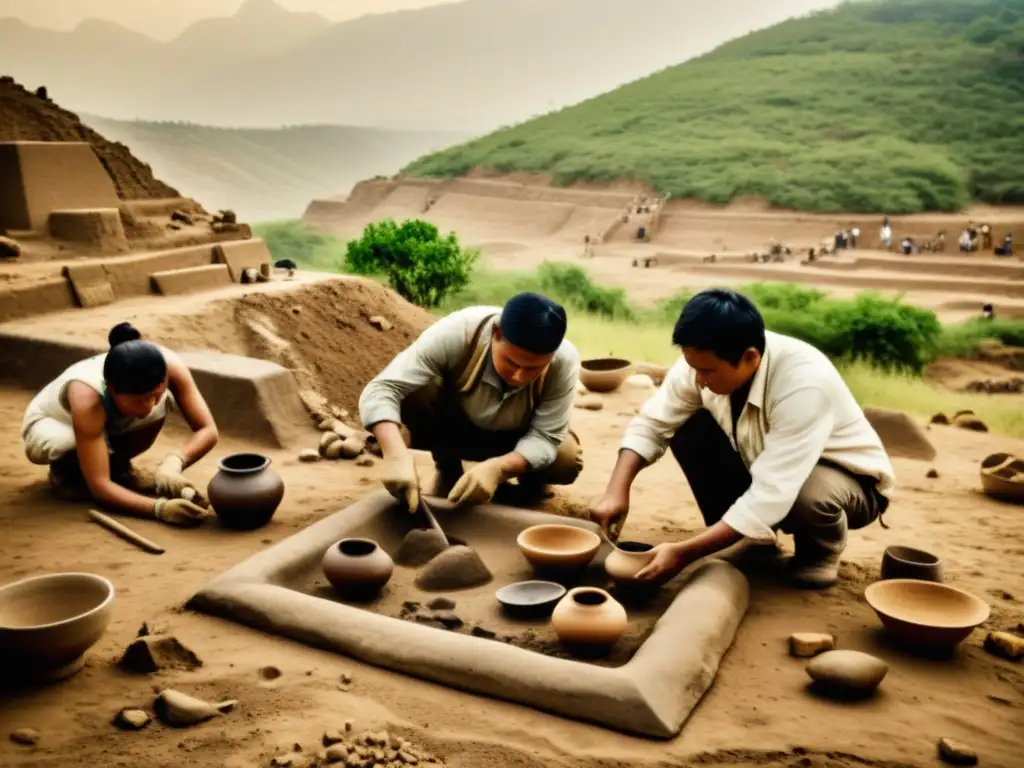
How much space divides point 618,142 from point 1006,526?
27.8 meters

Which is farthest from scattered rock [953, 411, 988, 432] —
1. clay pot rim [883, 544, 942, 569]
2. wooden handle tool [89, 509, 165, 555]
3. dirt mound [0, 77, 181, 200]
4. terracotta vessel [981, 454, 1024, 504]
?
dirt mound [0, 77, 181, 200]

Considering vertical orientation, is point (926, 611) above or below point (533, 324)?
below

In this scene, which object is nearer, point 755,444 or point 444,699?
point 444,699

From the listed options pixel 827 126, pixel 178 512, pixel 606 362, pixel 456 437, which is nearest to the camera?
pixel 178 512

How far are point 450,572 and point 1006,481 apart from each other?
3562 millimetres

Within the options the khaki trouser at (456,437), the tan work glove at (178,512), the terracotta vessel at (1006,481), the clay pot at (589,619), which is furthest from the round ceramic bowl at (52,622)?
the terracotta vessel at (1006,481)

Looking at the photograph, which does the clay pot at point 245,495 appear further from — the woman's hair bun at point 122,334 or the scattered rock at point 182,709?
the scattered rock at point 182,709

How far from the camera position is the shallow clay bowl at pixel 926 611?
9.31 ft

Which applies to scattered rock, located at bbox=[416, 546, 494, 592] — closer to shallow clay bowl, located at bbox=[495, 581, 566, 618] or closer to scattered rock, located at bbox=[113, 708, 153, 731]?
shallow clay bowl, located at bbox=[495, 581, 566, 618]

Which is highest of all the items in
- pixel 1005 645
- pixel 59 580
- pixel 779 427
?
pixel 779 427

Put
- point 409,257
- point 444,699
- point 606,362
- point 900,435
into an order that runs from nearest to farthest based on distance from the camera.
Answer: point 444,699 → point 900,435 → point 606,362 → point 409,257

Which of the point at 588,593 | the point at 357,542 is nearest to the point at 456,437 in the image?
the point at 357,542

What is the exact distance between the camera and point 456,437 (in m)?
4.12

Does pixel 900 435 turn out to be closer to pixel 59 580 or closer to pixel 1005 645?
pixel 1005 645
